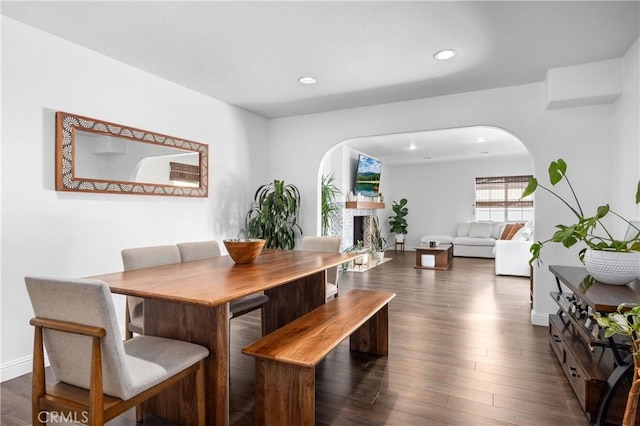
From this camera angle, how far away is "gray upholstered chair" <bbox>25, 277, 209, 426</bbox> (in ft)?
4.06

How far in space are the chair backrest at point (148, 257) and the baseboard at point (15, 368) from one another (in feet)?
3.55

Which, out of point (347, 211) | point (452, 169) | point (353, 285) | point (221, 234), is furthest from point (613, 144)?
point (452, 169)

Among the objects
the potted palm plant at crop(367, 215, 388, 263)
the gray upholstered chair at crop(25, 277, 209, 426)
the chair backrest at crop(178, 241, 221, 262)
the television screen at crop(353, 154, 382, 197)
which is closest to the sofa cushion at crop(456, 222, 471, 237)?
the potted palm plant at crop(367, 215, 388, 263)

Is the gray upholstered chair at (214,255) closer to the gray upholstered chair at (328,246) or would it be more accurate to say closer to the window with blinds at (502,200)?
the gray upholstered chair at (328,246)

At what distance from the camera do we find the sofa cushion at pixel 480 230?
28.0 feet

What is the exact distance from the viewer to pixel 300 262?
8.21ft

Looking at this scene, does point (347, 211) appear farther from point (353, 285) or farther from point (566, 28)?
point (566, 28)

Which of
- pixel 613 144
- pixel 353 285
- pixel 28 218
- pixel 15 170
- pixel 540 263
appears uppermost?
pixel 613 144

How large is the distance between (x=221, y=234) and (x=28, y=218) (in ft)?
6.47

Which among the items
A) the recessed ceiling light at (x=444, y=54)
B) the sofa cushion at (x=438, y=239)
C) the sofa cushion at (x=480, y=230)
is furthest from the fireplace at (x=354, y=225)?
the recessed ceiling light at (x=444, y=54)

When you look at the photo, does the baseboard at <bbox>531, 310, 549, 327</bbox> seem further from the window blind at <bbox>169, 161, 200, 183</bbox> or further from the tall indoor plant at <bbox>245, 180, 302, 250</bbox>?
the window blind at <bbox>169, 161, 200, 183</bbox>

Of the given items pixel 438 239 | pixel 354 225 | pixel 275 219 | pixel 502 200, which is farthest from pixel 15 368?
pixel 502 200

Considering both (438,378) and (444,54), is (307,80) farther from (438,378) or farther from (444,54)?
(438,378)

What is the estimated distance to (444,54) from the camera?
2883mm
